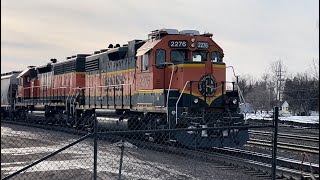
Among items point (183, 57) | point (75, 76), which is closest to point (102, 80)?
point (75, 76)

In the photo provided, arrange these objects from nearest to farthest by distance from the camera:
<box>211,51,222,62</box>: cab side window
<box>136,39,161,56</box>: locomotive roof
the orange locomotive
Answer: the orange locomotive → <box>136,39,161,56</box>: locomotive roof → <box>211,51,222,62</box>: cab side window

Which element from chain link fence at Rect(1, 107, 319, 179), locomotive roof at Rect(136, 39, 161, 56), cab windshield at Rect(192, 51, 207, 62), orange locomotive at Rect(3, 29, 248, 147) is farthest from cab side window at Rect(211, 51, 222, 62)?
chain link fence at Rect(1, 107, 319, 179)

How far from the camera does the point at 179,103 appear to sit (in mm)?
14766

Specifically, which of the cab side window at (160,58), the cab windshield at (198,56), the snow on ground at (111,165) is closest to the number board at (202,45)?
the cab windshield at (198,56)

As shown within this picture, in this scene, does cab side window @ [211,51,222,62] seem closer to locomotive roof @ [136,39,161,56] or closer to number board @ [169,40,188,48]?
number board @ [169,40,188,48]

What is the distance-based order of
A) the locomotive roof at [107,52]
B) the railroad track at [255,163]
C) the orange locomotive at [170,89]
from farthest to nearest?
1. the locomotive roof at [107,52]
2. the orange locomotive at [170,89]
3. the railroad track at [255,163]

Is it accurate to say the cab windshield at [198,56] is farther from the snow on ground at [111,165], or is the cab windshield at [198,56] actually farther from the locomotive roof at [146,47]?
the snow on ground at [111,165]

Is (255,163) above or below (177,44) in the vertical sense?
below

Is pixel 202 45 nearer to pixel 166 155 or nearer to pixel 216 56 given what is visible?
pixel 216 56

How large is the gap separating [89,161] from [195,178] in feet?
11.5

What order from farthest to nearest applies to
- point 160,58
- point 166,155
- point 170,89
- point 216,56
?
point 216,56 < point 160,58 < point 170,89 < point 166,155

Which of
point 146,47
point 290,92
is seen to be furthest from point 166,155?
point 290,92

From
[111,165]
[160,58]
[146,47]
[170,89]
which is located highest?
[146,47]

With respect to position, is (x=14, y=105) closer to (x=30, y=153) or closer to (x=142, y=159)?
(x=30, y=153)
